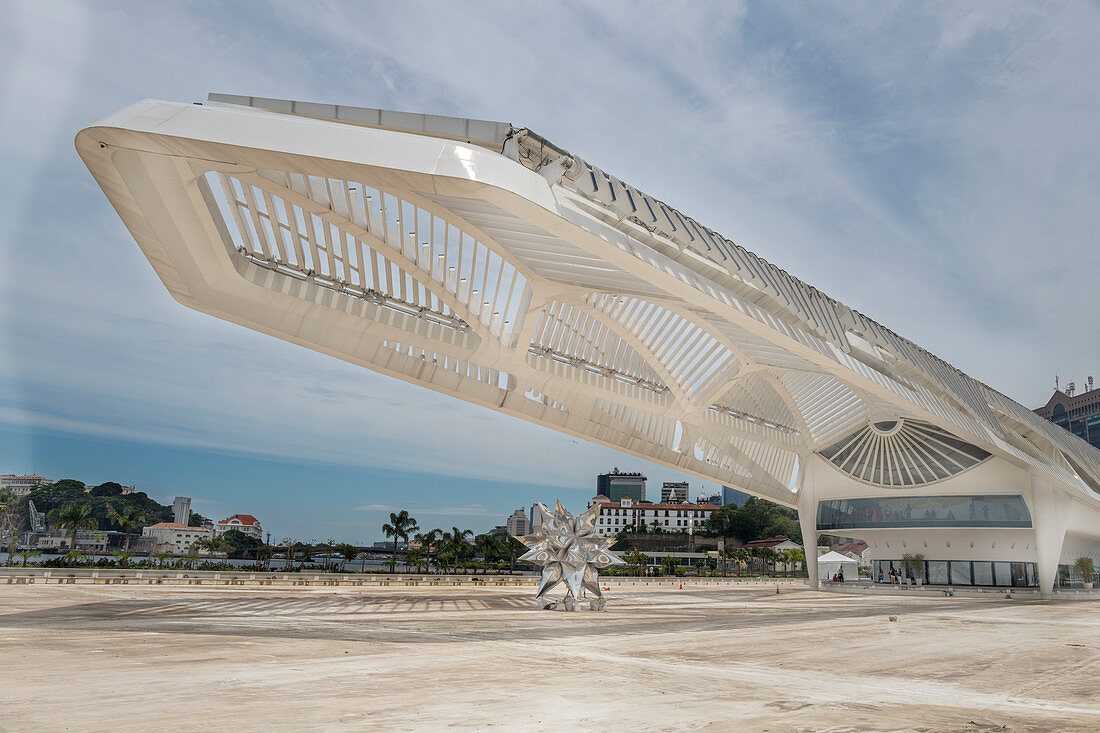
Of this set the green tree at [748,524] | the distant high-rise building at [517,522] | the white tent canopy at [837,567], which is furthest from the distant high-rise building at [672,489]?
the white tent canopy at [837,567]

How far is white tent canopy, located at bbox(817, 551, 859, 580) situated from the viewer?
164 feet

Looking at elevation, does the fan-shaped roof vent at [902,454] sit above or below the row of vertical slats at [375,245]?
below

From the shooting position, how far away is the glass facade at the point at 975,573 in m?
38.8

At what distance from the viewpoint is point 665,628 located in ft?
49.7

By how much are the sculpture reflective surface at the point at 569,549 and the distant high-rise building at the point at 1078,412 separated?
419 ft

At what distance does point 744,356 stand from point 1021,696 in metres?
17.1

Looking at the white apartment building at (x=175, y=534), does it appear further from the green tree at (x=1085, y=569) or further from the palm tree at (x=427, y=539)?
the green tree at (x=1085, y=569)

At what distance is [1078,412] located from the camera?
12700cm

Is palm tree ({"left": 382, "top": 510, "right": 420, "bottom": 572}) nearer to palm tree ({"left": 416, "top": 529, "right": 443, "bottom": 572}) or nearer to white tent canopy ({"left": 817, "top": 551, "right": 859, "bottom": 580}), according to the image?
palm tree ({"left": 416, "top": 529, "right": 443, "bottom": 572})

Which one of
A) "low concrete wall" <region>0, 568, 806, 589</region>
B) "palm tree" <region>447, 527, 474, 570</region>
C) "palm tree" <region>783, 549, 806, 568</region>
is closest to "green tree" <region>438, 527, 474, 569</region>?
"palm tree" <region>447, 527, 474, 570</region>

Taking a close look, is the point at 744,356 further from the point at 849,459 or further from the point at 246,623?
the point at 849,459

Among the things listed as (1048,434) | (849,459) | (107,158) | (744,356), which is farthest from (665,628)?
(1048,434)

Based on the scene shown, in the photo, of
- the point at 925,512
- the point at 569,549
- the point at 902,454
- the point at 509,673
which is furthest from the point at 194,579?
the point at 925,512

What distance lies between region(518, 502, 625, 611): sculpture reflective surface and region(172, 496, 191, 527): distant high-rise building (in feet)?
420
